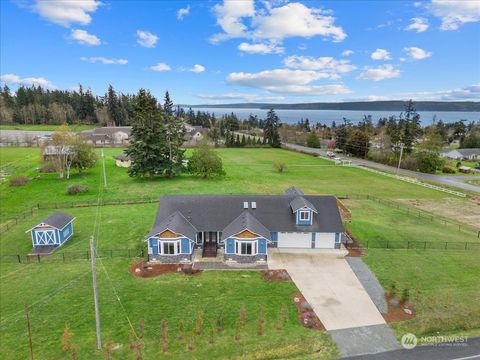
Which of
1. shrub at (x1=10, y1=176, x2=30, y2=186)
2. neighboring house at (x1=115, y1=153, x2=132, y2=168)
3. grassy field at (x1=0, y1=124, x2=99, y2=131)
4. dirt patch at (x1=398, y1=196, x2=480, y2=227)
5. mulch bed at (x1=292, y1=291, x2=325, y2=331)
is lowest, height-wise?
dirt patch at (x1=398, y1=196, x2=480, y2=227)

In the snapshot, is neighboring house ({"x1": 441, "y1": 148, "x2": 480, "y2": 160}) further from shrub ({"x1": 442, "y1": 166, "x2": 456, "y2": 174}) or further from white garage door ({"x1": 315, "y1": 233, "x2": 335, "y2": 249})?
white garage door ({"x1": 315, "y1": 233, "x2": 335, "y2": 249})

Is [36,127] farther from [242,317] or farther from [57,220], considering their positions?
[242,317]

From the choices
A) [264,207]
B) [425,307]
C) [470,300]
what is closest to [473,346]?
[425,307]

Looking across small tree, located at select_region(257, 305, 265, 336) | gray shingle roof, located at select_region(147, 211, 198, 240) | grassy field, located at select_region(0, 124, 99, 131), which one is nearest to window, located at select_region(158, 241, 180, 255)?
gray shingle roof, located at select_region(147, 211, 198, 240)

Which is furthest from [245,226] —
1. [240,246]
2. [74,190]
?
[74,190]

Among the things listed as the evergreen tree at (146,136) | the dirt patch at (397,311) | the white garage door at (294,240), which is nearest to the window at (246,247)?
the white garage door at (294,240)

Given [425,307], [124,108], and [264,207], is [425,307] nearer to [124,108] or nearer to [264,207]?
[264,207]

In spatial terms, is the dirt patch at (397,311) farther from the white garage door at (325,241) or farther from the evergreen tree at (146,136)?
the evergreen tree at (146,136)
